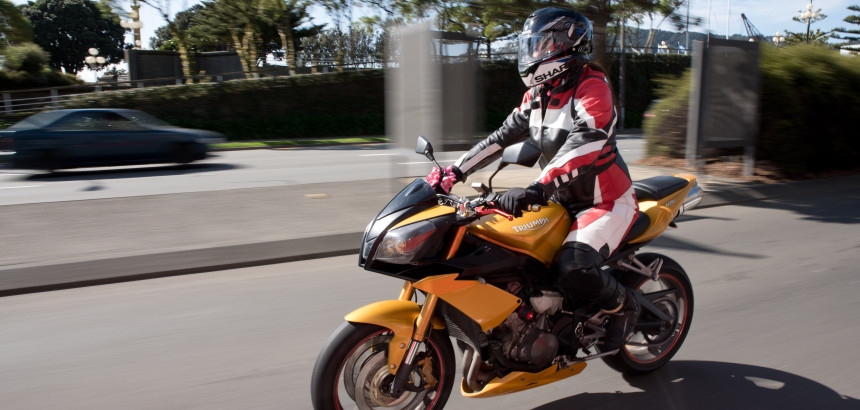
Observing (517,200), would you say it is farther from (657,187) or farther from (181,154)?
(181,154)

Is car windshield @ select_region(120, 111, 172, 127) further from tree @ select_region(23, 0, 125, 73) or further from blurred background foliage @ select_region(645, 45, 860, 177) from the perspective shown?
tree @ select_region(23, 0, 125, 73)

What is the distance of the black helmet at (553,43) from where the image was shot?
3057mm

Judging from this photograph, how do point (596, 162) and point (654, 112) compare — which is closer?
point (596, 162)

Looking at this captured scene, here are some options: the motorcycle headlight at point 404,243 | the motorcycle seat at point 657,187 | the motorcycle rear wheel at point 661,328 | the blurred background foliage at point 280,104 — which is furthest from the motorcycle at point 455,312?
the blurred background foliage at point 280,104

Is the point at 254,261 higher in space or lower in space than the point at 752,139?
lower

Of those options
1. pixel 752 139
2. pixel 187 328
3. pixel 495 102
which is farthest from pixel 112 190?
pixel 495 102

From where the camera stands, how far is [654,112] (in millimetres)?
13484

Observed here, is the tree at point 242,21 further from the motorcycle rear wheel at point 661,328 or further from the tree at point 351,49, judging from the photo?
the motorcycle rear wheel at point 661,328

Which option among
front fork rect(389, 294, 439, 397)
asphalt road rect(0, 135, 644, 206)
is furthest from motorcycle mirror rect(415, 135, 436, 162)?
asphalt road rect(0, 135, 644, 206)

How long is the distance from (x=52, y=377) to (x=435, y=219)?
2.52 metres

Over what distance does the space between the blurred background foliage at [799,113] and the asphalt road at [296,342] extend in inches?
228

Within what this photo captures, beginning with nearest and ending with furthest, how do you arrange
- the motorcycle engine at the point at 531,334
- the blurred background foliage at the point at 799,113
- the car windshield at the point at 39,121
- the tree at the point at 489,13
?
the motorcycle engine at the point at 531,334, the tree at the point at 489,13, the blurred background foliage at the point at 799,113, the car windshield at the point at 39,121

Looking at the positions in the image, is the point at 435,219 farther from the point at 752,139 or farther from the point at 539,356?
the point at 752,139

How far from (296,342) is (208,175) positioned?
10423mm
